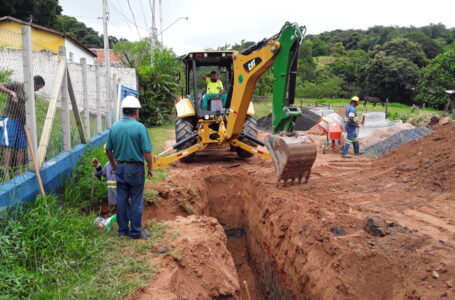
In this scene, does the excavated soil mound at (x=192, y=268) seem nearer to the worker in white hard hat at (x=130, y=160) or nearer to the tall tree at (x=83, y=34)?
the worker in white hard hat at (x=130, y=160)

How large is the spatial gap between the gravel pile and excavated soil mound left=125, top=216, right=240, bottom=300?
7921 millimetres

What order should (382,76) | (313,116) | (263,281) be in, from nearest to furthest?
(263,281) → (313,116) → (382,76)

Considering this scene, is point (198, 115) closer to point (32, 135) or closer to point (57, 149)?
point (57, 149)

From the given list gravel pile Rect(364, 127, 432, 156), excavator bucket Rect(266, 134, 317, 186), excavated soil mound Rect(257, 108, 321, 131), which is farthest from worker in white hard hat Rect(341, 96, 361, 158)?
excavated soil mound Rect(257, 108, 321, 131)

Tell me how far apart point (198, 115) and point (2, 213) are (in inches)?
241

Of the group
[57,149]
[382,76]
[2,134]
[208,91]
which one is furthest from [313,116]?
[382,76]

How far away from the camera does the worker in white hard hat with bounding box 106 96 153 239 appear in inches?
179

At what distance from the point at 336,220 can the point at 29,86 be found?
439cm

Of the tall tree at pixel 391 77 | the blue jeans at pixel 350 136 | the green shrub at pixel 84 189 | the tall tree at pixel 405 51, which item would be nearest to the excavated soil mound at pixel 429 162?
the blue jeans at pixel 350 136

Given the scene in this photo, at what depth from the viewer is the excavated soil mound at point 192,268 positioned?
368 centimetres

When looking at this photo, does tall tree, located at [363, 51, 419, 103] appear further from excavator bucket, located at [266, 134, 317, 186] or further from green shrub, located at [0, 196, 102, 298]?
green shrub, located at [0, 196, 102, 298]

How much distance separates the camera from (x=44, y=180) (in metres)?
4.80

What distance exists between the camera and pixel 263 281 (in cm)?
662

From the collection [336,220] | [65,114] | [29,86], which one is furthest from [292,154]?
[29,86]
